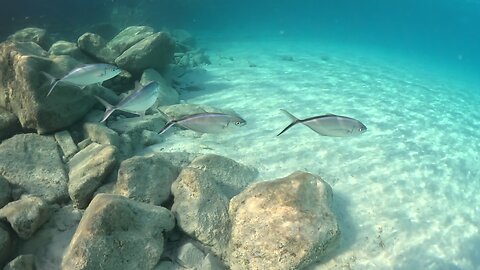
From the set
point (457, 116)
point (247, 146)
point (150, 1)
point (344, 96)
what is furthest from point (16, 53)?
point (150, 1)

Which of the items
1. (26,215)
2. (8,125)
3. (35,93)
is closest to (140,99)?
(26,215)

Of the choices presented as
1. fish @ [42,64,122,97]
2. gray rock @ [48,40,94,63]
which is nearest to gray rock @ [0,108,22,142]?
fish @ [42,64,122,97]

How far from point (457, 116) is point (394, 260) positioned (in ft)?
31.9

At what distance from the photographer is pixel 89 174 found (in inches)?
216

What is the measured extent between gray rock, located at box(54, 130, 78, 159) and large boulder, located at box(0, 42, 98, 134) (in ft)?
0.68

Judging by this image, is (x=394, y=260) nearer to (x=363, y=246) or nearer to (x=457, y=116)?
(x=363, y=246)

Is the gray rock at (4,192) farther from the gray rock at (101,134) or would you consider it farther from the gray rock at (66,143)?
the gray rock at (101,134)

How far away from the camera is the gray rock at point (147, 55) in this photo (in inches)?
419

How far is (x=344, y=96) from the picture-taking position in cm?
1256

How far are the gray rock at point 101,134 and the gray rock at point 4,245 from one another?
101 inches

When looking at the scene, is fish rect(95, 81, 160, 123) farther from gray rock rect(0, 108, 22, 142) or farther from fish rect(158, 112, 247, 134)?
gray rock rect(0, 108, 22, 142)

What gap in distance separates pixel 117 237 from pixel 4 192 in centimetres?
238

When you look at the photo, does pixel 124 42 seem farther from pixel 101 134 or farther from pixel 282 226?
pixel 282 226

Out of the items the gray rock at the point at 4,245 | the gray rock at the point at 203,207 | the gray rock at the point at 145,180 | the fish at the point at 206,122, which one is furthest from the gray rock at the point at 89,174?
the fish at the point at 206,122
